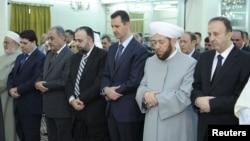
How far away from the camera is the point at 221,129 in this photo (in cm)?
226

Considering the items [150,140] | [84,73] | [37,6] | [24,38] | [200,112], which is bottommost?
[150,140]

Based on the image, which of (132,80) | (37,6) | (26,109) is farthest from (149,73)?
(37,6)

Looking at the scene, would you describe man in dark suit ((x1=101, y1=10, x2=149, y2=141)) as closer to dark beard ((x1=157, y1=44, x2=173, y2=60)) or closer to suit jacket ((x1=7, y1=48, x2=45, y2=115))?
dark beard ((x1=157, y1=44, x2=173, y2=60))

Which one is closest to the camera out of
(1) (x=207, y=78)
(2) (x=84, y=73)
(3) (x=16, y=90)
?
(1) (x=207, y=78)

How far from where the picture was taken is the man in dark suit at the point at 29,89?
445cm

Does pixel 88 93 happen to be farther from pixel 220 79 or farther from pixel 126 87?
pixel 220 79

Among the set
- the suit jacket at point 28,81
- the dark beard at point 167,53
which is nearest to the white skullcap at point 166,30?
the dark beard at point 167,53

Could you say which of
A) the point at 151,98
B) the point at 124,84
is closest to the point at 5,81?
the point at 124,84

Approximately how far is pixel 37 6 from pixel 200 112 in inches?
424

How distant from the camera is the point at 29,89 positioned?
14.4ft

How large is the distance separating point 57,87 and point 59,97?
122mm

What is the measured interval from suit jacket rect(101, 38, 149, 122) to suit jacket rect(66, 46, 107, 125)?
222 mm

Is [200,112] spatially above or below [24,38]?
below

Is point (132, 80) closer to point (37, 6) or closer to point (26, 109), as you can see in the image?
point (26, 109)
